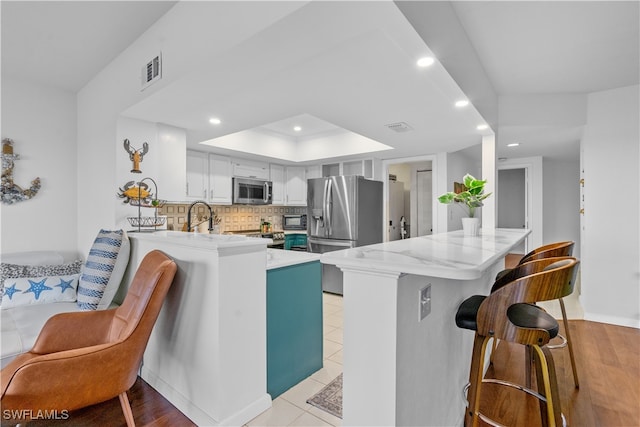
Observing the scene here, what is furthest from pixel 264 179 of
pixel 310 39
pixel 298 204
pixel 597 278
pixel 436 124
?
pixel 597 278

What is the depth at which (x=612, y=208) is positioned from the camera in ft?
10.7

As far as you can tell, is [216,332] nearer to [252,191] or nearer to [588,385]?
[588,385]

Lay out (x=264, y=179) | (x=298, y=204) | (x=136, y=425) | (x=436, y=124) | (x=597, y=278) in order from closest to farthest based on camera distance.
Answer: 1. (x=136, y=425)
2. (x=436, y=124)
3. (x=597, y=278)
4. (x=264, y=179)
5. (x=298, y=204)

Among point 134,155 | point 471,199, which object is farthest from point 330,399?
point 134,155

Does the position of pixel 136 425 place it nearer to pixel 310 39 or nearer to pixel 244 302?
pixel 244 302

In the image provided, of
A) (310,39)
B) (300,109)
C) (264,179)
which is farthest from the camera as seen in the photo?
(264,179)

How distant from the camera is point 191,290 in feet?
5.80

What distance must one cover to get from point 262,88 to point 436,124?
1.86 meters

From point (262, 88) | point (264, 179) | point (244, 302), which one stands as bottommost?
point (244, 302)

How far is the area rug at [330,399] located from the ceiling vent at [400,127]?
2453 millimetres

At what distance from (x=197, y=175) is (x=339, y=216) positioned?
2.11 meters

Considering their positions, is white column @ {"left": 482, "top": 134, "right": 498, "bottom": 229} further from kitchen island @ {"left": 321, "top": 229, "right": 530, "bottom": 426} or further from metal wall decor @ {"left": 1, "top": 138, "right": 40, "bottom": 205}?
metal wall decor @ {"left": 1, "top": 138, "right": 40, "bottom": 205}

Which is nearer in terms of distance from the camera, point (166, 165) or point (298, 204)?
point (166, 165)

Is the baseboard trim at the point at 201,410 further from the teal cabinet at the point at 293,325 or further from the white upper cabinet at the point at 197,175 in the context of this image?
the white upper cabinet at the point at 197,175
